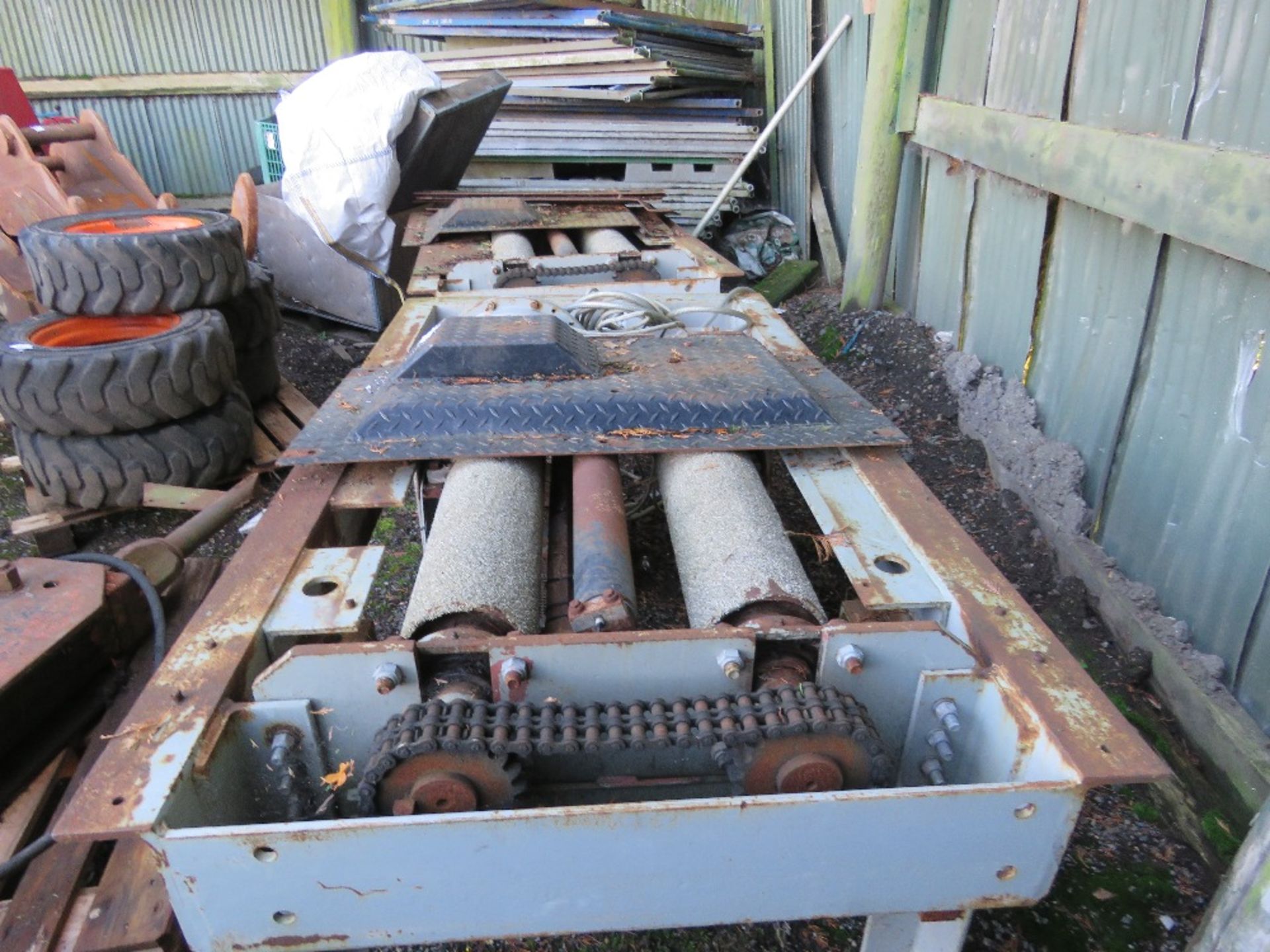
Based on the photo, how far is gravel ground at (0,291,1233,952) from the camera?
6.27 ft

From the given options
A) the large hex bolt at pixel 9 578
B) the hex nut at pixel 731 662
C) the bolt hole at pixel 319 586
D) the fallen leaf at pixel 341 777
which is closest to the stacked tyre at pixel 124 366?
the large hex bolt at pixel 9 578

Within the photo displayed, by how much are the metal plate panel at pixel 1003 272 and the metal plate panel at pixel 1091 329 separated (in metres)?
0.15

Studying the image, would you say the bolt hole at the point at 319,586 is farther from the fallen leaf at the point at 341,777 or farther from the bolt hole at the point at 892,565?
the bolt hole at the point at 892,565

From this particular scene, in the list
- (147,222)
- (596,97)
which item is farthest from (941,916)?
(596,97)

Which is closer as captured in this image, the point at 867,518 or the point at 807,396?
the point at 867,518

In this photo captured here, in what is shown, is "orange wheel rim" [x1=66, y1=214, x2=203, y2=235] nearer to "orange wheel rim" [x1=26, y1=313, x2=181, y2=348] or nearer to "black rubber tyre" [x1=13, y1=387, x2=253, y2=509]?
"orange wheel rim" [x1=26, y1=313, x2=181, y2=348]

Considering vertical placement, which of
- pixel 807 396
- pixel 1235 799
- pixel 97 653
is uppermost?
pixel 807 396

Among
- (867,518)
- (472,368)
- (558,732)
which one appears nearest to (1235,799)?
(867,518)

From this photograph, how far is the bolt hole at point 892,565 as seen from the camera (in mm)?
1648

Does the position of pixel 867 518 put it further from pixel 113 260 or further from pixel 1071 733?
pixel 113 260

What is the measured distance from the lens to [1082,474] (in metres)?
2.97

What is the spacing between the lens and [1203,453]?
91.6 inches

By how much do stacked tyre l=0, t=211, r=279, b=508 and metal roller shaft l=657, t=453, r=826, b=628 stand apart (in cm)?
236

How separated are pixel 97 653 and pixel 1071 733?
226cm
